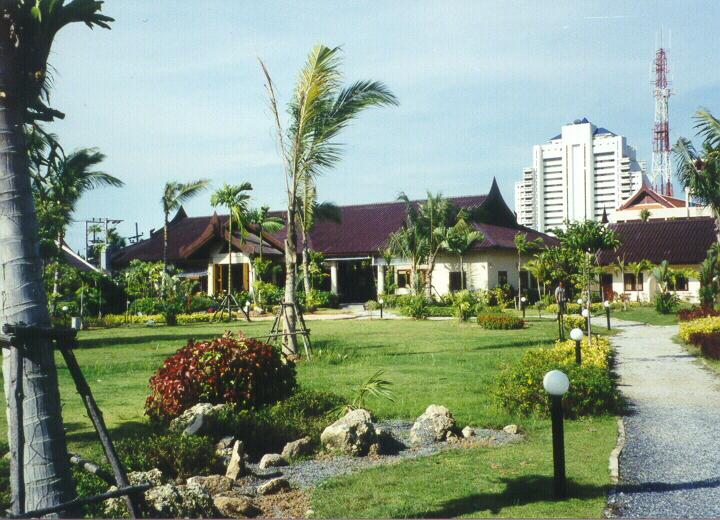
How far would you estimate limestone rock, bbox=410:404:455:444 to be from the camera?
7.43 meters

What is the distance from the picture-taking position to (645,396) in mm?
10461

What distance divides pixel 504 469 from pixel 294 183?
840cm

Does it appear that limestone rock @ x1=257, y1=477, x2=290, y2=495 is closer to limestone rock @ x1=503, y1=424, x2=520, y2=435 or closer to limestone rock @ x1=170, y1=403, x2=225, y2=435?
limestone rock @ x1=170, y1=403, x2=225, y2=435

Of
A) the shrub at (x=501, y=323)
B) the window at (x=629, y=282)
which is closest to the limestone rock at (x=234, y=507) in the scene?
the shrub at (x=501, y=323)

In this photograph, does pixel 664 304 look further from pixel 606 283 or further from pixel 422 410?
pixel 422 410

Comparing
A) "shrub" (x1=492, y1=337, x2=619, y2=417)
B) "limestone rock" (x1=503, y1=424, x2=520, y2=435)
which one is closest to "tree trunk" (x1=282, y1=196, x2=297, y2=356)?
"shrub" (x1=492, y1=337, x2=619, y2=417)

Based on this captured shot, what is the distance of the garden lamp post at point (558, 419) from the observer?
5215mm

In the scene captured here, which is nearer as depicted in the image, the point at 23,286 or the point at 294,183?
the point at 23,286

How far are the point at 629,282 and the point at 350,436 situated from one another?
33524 mm

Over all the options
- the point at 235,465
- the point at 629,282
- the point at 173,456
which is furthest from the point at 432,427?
the point at 629,282

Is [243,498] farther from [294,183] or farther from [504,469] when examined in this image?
[294,183]

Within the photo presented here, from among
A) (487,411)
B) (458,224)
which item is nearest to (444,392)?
(487,411)

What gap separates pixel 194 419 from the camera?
7090 millimetres

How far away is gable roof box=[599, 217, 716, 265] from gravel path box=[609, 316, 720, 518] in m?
23.5
